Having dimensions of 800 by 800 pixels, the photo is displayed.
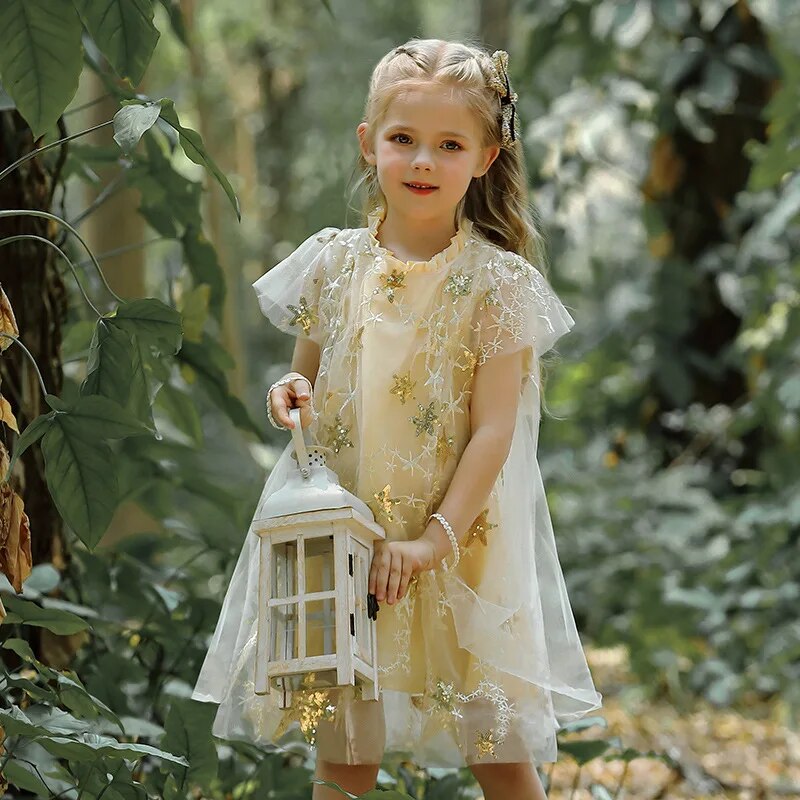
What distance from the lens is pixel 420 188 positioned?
72.9 inches

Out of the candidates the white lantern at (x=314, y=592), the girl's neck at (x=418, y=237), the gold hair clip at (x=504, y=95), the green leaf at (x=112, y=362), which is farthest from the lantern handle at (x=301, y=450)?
the gold hair clip at (x=504, y=95)

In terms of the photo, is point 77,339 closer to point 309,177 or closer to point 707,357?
point 707,357

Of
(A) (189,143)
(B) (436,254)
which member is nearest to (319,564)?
(B) (436,254)

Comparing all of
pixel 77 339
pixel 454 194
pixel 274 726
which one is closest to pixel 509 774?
pixel 274 726

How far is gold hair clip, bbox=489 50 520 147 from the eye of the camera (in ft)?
6.27

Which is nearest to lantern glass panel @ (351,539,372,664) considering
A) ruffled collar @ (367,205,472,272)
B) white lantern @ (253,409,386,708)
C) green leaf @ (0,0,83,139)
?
white lantern @ (253,409,386,708)

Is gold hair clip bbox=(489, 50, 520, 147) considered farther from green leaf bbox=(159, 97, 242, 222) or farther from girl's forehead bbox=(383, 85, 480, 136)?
green leaf bbox=(159, 97, 242, 222)

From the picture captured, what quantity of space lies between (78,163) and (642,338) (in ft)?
10.7

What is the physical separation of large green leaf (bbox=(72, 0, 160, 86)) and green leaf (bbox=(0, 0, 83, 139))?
0.15 ft

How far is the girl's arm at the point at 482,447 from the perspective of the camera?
179cm

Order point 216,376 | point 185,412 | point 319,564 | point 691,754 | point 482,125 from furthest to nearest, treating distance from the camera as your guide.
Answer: point 691,754 < point 185,412 < point 216,376 < point 482,125 < point 319,564

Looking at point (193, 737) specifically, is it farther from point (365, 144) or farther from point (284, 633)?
point (365, 144)

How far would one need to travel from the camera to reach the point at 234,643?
1.89m

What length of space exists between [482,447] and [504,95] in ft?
1.75
